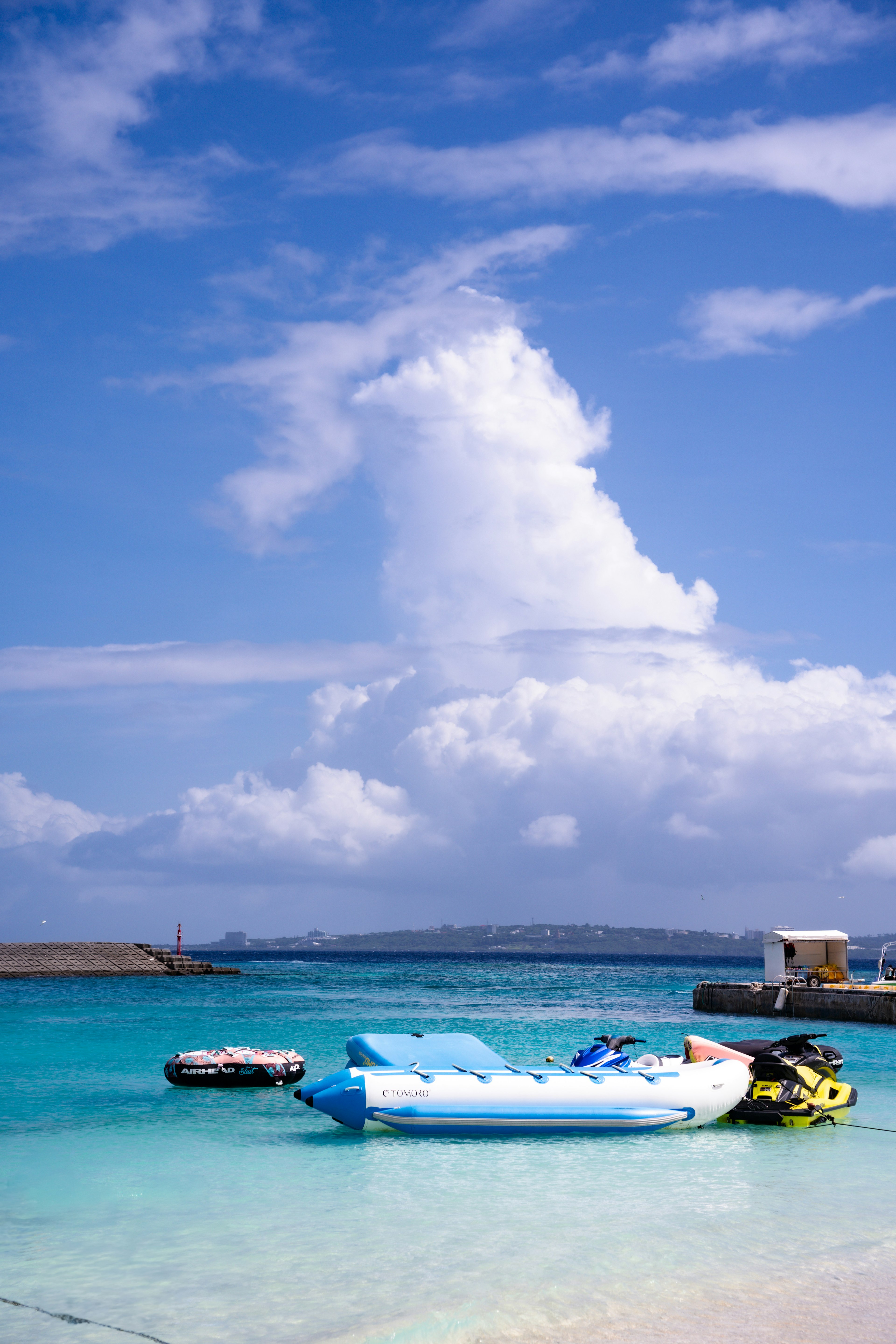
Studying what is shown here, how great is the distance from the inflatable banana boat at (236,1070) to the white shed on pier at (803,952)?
23.7 m

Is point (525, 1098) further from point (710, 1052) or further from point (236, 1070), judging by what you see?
point (236, 1070)

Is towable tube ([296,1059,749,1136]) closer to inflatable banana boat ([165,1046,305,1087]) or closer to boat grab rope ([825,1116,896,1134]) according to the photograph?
boat grab rope ([825,1116,896,1134])

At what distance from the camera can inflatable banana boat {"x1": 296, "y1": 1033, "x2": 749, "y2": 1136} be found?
13.4 m

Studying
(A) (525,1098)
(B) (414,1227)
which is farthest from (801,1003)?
(B) (414,1227)

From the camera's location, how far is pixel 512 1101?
13445 millimetres

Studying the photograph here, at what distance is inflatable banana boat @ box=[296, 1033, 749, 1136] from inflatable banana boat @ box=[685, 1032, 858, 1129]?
19.3 inches

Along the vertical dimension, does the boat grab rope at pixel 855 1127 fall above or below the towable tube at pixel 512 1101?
below

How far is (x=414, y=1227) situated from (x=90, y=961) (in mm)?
69011

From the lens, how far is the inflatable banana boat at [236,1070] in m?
18.0

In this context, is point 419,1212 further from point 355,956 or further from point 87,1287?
point 355,956

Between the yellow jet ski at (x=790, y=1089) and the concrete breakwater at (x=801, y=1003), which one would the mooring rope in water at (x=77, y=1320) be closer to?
the yellow jet ski at (x=790, y=1089)

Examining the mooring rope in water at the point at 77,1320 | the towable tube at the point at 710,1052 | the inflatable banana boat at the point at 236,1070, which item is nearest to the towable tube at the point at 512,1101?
the towable tube at the point at 710,1052

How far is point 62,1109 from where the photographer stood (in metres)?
16.8

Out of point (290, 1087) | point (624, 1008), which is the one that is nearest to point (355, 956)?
point (624, 1008)
